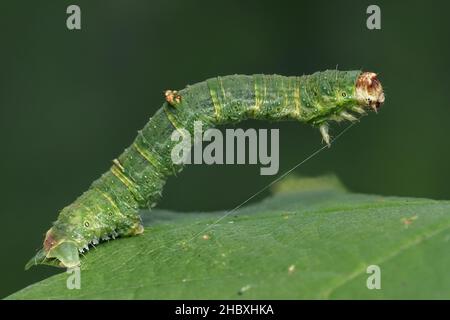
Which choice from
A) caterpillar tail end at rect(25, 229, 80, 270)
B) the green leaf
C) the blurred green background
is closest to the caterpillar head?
the green leaf

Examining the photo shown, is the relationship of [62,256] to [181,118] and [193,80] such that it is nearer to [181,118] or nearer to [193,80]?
[181,118]

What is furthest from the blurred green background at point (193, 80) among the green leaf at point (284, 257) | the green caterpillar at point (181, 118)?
the green leaf at point (284, 257)

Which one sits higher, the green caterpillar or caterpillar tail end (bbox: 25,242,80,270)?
the green caterpillar

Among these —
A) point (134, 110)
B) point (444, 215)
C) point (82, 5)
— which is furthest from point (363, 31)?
point (444, 215)

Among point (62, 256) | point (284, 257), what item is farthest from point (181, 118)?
point (284, 257)

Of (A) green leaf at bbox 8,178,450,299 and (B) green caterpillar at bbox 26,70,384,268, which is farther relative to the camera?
(B) green caterpillar at bbox 26,70,384,268

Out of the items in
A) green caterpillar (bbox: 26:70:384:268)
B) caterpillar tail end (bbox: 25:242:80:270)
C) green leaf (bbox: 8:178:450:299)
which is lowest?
caterpillar tail end (bbox: 25:242:80:270)

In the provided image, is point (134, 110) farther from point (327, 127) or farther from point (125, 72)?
point (327, 127)

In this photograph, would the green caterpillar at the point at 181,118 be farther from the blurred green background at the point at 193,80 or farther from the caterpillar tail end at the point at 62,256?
the blurred green background at the point at 193,80

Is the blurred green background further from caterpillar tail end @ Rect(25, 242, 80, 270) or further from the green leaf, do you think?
the green leaf
